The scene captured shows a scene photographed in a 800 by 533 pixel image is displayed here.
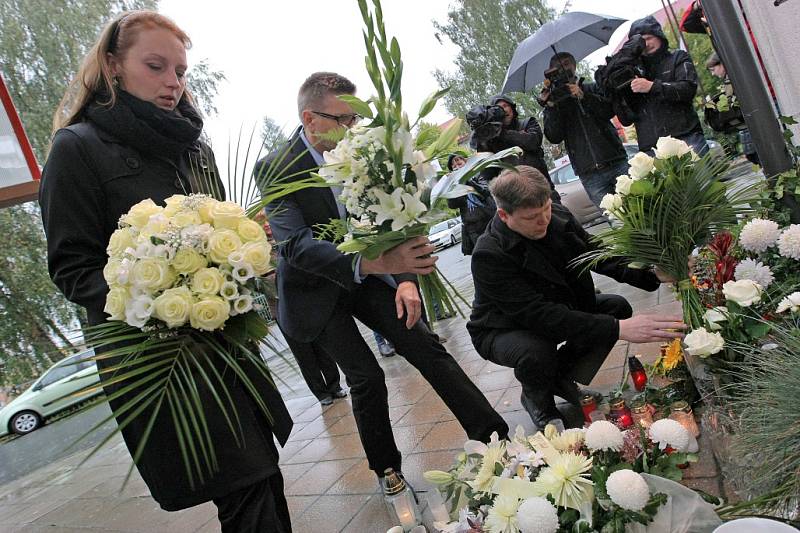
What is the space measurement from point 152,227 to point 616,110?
4.07 m

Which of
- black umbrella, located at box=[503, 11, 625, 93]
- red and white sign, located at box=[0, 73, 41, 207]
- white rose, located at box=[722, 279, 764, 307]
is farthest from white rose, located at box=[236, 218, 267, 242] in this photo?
black umbrella, located at box=[503, 11, 625, 93]

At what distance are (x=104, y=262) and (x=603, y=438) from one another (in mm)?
1526

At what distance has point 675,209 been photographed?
218 cm

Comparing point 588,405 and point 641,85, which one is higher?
point 641,85

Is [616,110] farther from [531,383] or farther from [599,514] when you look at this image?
[599,514]

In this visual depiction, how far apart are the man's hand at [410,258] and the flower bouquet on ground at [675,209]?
2.78 feet

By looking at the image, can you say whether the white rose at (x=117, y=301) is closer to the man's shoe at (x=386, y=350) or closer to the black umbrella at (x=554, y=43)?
the man's shoe at (x=386, y=350)

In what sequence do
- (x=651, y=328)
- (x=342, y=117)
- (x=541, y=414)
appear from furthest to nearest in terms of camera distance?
(x=541, y=414) → (x=342, y=117) → (x=651, y=328)

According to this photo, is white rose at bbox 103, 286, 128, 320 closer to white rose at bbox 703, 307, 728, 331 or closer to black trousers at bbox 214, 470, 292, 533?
black trousers at bbox 214, 470, 292, 533

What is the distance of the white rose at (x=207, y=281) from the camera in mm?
1497

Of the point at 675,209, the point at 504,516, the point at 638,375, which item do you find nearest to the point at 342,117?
the point at 675,209

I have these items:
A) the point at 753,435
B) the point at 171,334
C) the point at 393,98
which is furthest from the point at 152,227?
the point at 753,435

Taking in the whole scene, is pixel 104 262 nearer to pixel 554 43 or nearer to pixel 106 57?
pixel 106 57

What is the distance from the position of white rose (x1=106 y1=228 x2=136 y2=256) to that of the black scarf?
17.1 inches
